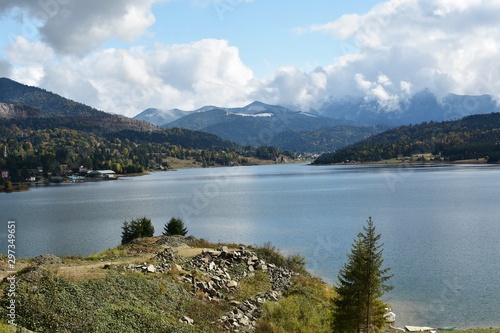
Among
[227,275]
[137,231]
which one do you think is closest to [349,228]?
[137,231]

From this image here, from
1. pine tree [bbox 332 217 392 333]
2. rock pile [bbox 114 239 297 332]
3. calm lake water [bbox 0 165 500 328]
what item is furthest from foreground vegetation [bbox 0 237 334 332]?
calm lake water [bbox 0 165 500 328]

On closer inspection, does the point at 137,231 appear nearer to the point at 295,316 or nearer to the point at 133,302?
the point at 133,302

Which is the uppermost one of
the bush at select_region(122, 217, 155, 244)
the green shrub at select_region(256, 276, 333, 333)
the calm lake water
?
the bush at select_region(122, 217, 155, 244)

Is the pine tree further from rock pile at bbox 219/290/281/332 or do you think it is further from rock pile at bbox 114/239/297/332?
rock pile at bbox 114/239/297/332

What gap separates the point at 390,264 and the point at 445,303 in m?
11.7

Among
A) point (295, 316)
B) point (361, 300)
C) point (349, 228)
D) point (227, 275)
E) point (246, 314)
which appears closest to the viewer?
point (361, 300)

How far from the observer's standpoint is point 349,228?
76.4m

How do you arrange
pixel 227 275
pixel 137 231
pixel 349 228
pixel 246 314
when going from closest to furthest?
Answer: 1. pixel 246 314
2. pixel 227 275
3. pixel 137 231
4. pixel 349 228

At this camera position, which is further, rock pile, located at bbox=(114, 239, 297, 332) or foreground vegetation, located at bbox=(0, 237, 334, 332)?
rock pile, located at bbox=(114, 239, 297, 332)

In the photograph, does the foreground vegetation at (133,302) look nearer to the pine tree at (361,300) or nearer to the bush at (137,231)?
the pine tree at (361,300)

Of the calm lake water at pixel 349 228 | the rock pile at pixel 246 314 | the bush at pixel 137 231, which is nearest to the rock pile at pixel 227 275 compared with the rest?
the rock pile at pixel 246 314

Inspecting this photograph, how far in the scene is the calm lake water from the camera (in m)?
42.9

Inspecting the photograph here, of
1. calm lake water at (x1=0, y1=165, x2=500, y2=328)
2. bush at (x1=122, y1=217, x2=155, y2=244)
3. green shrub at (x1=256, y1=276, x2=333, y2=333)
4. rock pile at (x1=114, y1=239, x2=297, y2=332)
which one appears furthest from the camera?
bush at (x1=122, y1=217, x2=155, y2=244)

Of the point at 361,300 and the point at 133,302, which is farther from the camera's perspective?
the point at 361,300
